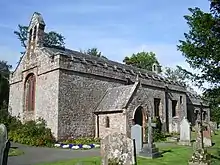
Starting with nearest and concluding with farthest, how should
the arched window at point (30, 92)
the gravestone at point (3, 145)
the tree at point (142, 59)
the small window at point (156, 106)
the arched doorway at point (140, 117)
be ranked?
the gravestone at point (3, 145)
the arched doorway at point (140, 117)
the arched window at point (30, 92)
the small window at point (156, 106)
the tree at point (142, 59)

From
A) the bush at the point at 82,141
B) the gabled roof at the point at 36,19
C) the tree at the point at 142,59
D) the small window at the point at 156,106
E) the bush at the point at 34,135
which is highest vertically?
the tree at the point at 142,59

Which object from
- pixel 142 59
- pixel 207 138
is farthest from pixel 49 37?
pixel 207 138

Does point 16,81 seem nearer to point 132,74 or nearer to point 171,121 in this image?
point 132,74

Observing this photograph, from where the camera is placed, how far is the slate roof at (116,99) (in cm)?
2347

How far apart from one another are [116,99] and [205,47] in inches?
497

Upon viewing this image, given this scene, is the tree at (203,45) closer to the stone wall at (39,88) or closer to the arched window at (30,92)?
the stone wall at (39,88)

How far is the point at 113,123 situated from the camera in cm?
2391

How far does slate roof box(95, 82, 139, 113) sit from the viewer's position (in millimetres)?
23473

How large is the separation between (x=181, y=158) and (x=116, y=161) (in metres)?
6.86

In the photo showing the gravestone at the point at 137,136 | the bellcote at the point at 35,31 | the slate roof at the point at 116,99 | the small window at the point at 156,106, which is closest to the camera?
the gravestone at the point at 137,136

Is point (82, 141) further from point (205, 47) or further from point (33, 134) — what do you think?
point (205, 47)

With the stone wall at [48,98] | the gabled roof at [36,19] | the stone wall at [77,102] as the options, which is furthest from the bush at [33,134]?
the gabled roof at [36,19]

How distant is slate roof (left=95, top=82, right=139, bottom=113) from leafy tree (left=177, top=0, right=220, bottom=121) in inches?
385

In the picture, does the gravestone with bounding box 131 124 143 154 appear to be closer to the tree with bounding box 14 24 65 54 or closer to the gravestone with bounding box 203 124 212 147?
the gravestone with bounding box 203 124 212 147
